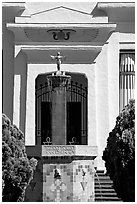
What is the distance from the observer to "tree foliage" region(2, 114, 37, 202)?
12.9 metres

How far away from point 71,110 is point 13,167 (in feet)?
24.0

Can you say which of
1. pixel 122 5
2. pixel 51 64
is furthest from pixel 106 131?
pixel 122 5

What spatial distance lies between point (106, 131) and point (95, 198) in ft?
11.4

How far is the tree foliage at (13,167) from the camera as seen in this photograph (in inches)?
508

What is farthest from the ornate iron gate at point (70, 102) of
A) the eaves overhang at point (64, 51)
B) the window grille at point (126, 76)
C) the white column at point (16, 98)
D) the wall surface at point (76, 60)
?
the window grille at point (126, 76)

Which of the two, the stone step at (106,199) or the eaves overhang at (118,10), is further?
the eaves overhang at (118,10)

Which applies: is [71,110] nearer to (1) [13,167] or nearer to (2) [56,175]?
(2) [56,175]

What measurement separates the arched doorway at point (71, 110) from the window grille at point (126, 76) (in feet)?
3.92

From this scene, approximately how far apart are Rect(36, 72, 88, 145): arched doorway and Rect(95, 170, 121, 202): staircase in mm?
1964

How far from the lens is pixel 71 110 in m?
20.1

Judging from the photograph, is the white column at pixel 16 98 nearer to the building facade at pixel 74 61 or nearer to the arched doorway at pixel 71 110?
the building facade at pixel 74 61

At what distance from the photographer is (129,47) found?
19.7 m

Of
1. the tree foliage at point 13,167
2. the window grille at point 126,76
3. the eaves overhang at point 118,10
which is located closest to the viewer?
the tree foliage at point 13,167

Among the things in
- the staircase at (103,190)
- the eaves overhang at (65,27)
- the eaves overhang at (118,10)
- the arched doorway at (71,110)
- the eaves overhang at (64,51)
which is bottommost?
the staircase at (103,190)
